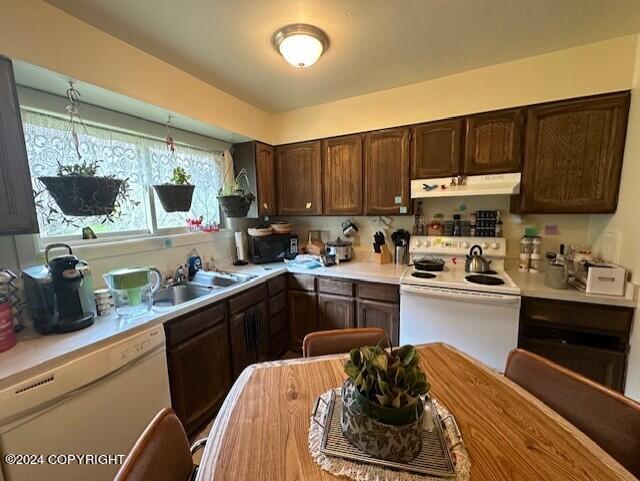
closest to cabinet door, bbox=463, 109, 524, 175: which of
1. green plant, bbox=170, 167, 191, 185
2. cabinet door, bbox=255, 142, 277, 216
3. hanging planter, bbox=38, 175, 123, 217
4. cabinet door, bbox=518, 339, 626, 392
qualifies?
cabinet door, bbox=518, 339, 626, 392

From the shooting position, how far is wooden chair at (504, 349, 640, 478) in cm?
74

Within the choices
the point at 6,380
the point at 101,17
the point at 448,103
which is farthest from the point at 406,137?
the point at 6,380

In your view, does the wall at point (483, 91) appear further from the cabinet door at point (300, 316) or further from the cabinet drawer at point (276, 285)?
the cabinet door at point (300, 316)

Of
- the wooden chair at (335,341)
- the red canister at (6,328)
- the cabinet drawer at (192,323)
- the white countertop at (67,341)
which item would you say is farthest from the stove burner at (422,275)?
the red canister at (6,328)

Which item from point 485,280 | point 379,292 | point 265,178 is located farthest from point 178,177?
point 485,280

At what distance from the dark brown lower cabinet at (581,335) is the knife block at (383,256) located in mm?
1095

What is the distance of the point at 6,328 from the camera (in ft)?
3.73

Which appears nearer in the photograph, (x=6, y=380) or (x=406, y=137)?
(x=6, y=380)

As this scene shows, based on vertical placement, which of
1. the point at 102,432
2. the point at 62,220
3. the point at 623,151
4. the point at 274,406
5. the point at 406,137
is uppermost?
the point at 406,137

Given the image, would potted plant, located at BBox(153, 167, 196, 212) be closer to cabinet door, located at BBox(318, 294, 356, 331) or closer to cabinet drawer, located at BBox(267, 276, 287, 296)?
cabinet drawer, located at BBox(267, 276, 287, 296)

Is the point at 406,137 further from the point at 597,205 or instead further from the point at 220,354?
the point at 220,354

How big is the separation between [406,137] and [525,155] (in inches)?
33.7

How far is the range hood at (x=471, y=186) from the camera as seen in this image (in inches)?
76.4

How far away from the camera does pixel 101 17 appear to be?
1377 mm
